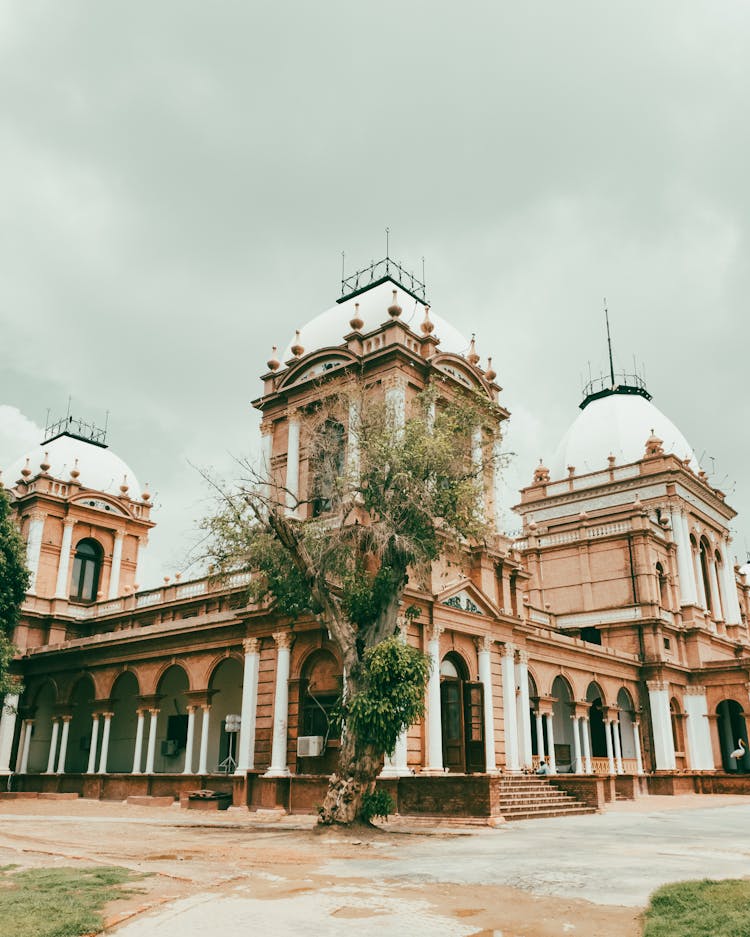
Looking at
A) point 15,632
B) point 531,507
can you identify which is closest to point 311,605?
point 15,632

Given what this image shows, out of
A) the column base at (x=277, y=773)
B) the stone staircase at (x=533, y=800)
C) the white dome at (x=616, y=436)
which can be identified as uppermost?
the white dome at (x=616, y=436)

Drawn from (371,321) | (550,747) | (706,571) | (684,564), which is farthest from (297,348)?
(706,571)

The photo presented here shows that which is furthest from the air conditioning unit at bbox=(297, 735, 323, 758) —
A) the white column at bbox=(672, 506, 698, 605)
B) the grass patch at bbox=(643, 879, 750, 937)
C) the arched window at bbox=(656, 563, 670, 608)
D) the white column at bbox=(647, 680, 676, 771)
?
the white column at bbox=(672, 506, 698, 605)

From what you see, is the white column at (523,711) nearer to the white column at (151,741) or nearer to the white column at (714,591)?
the white column at (151,741)

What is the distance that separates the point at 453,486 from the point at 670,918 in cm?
1154

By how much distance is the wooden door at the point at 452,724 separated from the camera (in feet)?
74.2

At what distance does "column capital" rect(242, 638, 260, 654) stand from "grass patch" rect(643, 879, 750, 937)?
631 inches

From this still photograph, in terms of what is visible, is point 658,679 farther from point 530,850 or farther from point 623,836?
point 530,850

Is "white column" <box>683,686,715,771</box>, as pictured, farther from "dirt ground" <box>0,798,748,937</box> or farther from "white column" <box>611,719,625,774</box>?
"dirt ground" <box>0,798,748,937</box>

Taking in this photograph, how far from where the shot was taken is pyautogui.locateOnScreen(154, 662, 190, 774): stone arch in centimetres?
2859

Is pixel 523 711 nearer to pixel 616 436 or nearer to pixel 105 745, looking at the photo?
pixel 105 745

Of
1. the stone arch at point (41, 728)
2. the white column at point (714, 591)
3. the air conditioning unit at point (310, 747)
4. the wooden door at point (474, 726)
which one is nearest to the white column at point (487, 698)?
the wooden door at point (474, 726)

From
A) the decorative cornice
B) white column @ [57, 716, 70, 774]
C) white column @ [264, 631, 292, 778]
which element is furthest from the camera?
white column @ [57, 716, 70, 774]

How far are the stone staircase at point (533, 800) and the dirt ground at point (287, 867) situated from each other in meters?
1.02
